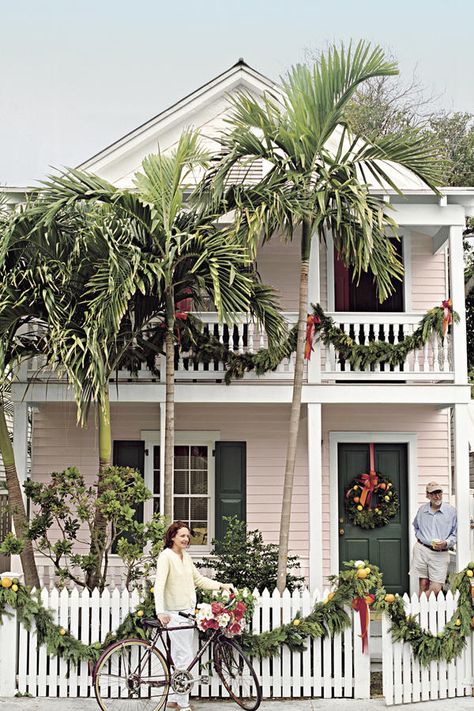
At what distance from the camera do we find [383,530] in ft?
44.7

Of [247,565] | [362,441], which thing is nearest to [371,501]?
[362,441]

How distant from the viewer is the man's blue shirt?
1124 centimetres

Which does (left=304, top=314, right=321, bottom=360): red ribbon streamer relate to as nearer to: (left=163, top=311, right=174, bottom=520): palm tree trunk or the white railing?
Answer: the white railing

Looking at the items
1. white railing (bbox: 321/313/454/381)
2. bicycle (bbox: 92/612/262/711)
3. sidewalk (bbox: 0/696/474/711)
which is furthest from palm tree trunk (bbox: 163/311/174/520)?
white railing (bbox: 321/313/454/381)

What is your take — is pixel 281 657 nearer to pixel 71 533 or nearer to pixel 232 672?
pixel 232 672

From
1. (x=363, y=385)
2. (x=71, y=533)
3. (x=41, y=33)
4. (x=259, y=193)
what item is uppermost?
(x=41, y=33)

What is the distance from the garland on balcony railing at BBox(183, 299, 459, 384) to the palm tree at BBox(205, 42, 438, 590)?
149cm

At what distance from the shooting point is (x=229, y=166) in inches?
408

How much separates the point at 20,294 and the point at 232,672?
4.52 metres

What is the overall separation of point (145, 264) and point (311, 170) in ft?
6.84

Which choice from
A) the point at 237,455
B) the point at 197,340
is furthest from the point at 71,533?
the point at 237,455

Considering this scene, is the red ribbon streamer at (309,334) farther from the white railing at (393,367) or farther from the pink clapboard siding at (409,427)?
the pink clapboard siding at (409,427)

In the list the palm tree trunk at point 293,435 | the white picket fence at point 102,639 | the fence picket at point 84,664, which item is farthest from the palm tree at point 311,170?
the fence picket at point 84,664

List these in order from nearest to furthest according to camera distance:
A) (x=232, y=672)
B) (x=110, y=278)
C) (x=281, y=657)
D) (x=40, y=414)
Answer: (x=232, y=672) < (x=281, y=657) < (x=110, y=278) < (x=40, y=414)
